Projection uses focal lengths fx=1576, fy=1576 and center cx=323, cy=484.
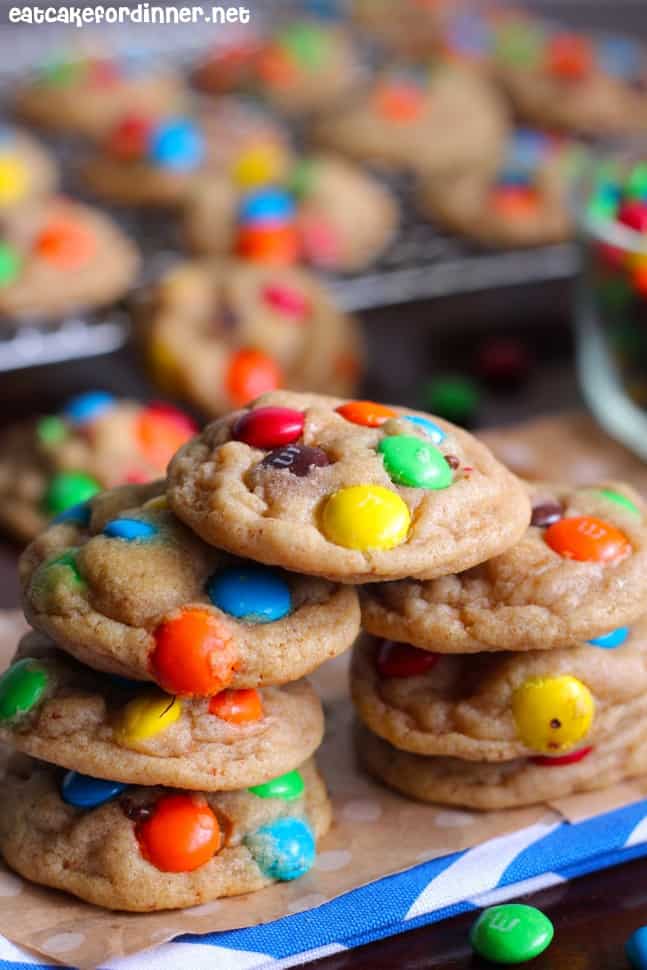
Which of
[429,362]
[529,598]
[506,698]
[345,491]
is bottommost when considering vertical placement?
[429,362]

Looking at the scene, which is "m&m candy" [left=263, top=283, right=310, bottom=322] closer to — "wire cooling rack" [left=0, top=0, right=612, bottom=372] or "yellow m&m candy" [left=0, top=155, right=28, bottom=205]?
"wire cooling rack" [left=0, top=0, right=612, bottom=372]

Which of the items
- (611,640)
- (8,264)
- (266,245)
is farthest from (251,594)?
(266,245)

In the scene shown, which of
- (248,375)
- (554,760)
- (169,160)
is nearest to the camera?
(554,760)

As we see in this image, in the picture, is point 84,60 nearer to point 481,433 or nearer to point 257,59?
point 257,59

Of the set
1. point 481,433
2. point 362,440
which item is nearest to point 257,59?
point 481,433

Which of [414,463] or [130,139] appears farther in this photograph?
[130,139]

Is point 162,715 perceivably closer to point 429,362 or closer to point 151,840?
point 151,840

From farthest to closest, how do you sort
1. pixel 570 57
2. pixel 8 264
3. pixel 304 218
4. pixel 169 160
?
pixel 570 57
pixel 169 160
pixel 304 218
pixel 8 264

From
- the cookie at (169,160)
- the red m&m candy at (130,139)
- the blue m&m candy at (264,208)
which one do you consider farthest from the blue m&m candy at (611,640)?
the red m&m candy at (130,139)
